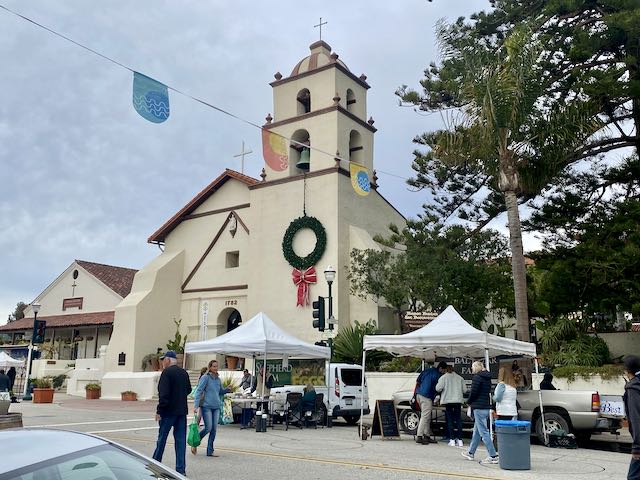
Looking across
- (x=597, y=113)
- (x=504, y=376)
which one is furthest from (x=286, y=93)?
(x=504, y=376)

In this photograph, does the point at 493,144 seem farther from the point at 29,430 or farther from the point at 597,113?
the point at 29,430

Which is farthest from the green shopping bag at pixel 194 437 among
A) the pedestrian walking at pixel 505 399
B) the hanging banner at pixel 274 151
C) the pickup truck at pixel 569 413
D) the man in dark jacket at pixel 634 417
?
the hanging banner at pixel 274 151

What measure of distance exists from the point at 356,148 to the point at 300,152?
2892 millimetres

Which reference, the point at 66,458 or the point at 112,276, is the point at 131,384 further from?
the point at 66,458

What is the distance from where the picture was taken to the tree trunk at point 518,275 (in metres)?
16.8

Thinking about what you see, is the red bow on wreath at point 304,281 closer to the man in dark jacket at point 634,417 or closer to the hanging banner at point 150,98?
the hanging banner at point 150,98

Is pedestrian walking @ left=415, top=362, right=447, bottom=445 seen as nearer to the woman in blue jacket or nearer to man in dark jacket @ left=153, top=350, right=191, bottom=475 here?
the woman in blue jacket

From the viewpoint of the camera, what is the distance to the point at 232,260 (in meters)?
34.0

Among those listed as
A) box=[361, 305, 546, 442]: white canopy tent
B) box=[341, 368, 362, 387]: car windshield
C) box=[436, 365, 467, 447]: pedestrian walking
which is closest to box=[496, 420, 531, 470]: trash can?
box=[361, 305, 546, 442]: white canopy tent

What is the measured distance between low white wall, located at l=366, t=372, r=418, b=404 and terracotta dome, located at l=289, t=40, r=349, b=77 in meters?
17.0

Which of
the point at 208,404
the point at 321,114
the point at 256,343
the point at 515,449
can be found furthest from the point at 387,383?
the point at 321,114

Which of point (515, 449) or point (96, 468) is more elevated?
point (96, 468)

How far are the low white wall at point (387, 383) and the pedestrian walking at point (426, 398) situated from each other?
21.9 ft

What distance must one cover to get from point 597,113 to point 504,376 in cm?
1252
